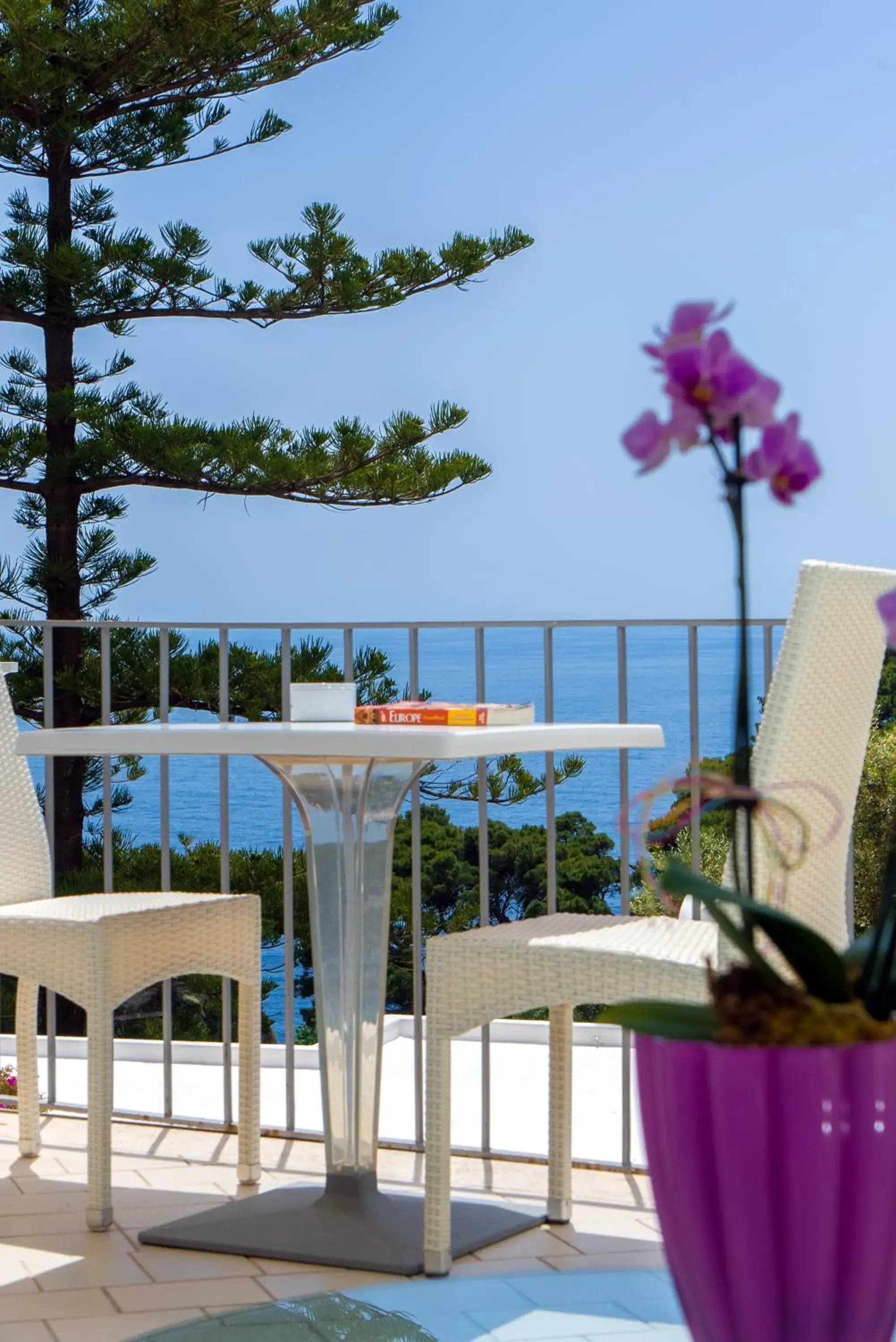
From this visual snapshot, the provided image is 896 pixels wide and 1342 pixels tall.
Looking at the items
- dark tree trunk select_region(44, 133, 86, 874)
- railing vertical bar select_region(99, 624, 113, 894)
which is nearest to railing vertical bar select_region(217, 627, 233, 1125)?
railing vertical bar select_region(99, 624, 113, 894)

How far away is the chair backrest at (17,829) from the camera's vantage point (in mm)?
3023

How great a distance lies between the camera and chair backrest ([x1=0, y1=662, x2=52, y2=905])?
3.02 metres

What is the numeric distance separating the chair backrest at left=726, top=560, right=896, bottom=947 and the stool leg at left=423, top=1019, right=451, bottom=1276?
541 millimetres

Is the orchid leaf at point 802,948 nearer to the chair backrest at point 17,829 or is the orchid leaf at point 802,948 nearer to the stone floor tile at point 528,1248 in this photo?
the stone floor tile at point 528,1248

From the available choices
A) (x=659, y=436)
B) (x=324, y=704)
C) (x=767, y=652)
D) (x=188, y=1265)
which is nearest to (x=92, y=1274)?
(x=188, y=1265)

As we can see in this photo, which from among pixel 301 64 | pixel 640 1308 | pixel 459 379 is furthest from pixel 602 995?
pixel 459 379

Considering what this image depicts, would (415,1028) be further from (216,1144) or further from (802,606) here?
(802,606)

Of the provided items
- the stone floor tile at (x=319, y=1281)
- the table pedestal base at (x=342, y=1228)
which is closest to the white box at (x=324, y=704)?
the table pedestal base at (x=342, y=1228)

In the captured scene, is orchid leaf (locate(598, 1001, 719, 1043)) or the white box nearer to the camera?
orchid leaf (locate(598, 1001, 719, 1043))

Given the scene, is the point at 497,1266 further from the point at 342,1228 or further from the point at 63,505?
the point at 63,505

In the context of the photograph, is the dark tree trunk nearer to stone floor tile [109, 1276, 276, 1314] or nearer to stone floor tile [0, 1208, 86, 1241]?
stone floor tile [0, 1208, 86, 1241]

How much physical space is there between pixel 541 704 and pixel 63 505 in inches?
207

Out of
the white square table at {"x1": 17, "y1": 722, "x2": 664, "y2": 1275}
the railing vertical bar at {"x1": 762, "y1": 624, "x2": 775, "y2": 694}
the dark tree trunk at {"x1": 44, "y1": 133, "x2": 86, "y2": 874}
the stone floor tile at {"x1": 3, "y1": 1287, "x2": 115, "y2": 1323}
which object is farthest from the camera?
the dark tree trunk at {"x1": 44, "y1": 133, "x2": 86, "y2": 874}

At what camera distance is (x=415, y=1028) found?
10.6 ft
